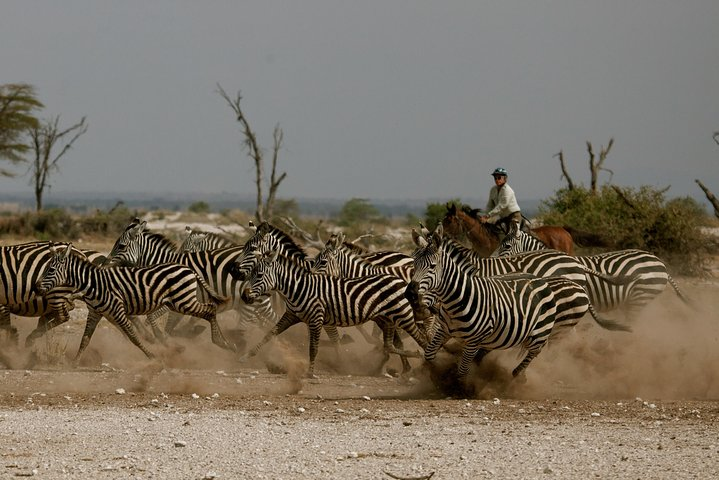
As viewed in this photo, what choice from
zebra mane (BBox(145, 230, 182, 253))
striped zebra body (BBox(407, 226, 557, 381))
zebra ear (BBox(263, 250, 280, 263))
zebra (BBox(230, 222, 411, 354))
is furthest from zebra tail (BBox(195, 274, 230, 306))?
striped zebra body (BBox(407, 226, 557, 381))

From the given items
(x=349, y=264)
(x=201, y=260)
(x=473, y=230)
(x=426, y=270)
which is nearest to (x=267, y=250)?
(x=349, y=264)

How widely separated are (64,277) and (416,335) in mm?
4037

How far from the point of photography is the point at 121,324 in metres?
13.6

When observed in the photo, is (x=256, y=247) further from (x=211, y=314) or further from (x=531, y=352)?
(x=531, y=352)

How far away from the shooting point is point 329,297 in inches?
516

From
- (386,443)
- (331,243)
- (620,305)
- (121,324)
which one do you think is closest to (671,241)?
(620,305)

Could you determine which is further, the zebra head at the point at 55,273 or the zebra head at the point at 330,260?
the zebra head at the point at 330,260

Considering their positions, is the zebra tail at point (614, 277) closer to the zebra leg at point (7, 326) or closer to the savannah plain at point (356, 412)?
the savannah plain at point (356, 412)

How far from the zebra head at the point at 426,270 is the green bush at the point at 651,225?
14021 millimetres

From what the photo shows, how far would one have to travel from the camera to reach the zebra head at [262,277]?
1309 centimetres

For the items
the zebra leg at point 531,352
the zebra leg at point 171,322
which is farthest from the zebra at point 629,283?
the zebra leg at point 171,322

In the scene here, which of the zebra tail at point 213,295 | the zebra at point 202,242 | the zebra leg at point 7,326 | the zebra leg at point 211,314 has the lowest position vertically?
the zebra leg at point 7,326

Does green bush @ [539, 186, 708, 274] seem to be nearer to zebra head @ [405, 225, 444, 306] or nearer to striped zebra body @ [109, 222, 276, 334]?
striped zebra body @ [109, 222, 276, 334]

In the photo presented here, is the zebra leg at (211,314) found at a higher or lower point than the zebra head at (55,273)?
lower
